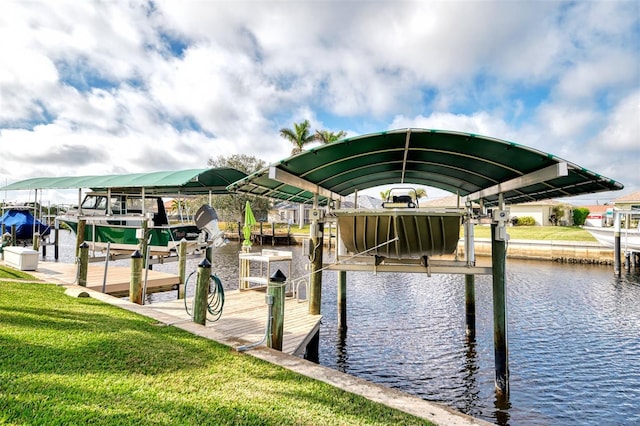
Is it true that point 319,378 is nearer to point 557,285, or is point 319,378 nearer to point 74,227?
point 557,285

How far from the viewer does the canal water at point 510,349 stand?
6.81 meters

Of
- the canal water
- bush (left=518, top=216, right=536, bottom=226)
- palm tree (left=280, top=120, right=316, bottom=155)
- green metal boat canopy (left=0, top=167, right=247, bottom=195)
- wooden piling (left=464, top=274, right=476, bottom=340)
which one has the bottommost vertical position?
the canal water

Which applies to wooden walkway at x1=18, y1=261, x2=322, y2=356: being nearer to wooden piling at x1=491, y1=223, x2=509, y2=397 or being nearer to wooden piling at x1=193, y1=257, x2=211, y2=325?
wooden piling at x1=193, y1=257, x2=211, y2=325

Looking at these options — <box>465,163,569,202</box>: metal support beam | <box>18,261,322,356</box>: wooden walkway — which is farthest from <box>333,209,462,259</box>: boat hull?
<box>18,261,322,356</box>: wooden walkway

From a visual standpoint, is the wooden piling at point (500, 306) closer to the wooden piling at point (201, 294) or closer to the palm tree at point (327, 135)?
the wooden piling at point (201, 294)

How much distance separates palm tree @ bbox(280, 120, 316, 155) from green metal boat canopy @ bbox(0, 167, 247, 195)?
26122 millimetres

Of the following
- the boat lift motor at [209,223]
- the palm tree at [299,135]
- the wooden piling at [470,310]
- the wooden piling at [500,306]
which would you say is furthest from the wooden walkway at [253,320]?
the palm tree at [299,135]

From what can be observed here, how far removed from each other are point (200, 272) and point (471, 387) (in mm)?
5551

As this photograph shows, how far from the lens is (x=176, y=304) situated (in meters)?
9.24

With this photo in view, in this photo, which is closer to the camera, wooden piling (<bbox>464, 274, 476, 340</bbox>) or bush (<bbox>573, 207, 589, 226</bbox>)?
wooden piling (<bbox>464, 274, 476, 340</bbox>)

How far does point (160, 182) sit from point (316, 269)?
7573 millimetres

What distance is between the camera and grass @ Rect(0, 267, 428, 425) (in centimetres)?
334

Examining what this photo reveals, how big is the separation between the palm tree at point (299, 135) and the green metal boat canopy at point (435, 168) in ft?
108

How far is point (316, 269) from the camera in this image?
28.6ft
